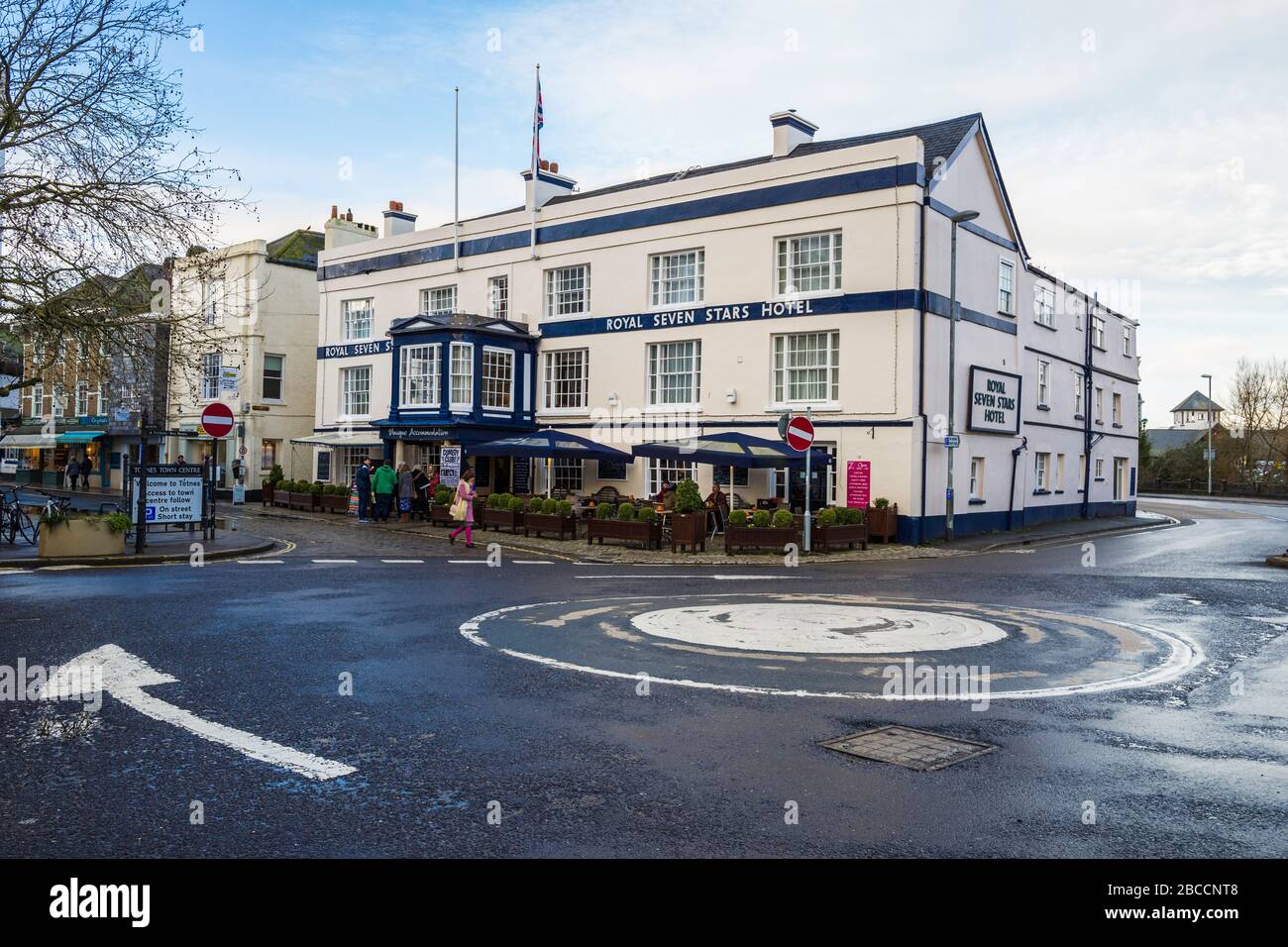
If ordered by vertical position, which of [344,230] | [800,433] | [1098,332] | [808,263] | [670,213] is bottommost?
[800,433]

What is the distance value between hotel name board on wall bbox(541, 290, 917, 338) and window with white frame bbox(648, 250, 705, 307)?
0.57 meters

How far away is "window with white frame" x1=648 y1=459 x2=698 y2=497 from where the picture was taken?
95.6 feet

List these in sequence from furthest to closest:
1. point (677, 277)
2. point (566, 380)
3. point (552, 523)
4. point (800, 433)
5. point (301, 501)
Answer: point (301, 501), point (566, 380), point (677, 277), point (552, 523), point (800, 433)

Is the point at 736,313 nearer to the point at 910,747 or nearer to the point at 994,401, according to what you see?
the point at 994,401

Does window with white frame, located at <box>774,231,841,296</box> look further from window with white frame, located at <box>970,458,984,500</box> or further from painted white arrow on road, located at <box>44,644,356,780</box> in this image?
painted white arrow on road, located at <box>44,644,356,780</box>

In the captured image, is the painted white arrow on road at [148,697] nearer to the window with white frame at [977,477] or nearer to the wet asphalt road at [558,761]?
the wet asphalt road at [558,761]

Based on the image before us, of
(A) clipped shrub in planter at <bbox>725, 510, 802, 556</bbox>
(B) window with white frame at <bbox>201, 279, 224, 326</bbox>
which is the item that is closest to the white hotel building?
(A) clipped shrub in planter at <bbox>725, 510, 802, 556</bbox>

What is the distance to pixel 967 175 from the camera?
27.9 meters

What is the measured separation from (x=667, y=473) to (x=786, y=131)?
36.5 feet

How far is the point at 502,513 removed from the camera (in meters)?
26.5

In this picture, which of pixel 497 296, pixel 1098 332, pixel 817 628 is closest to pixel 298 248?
pixel 497 296

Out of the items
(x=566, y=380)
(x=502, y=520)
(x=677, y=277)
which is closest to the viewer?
(x=502, y=520)
